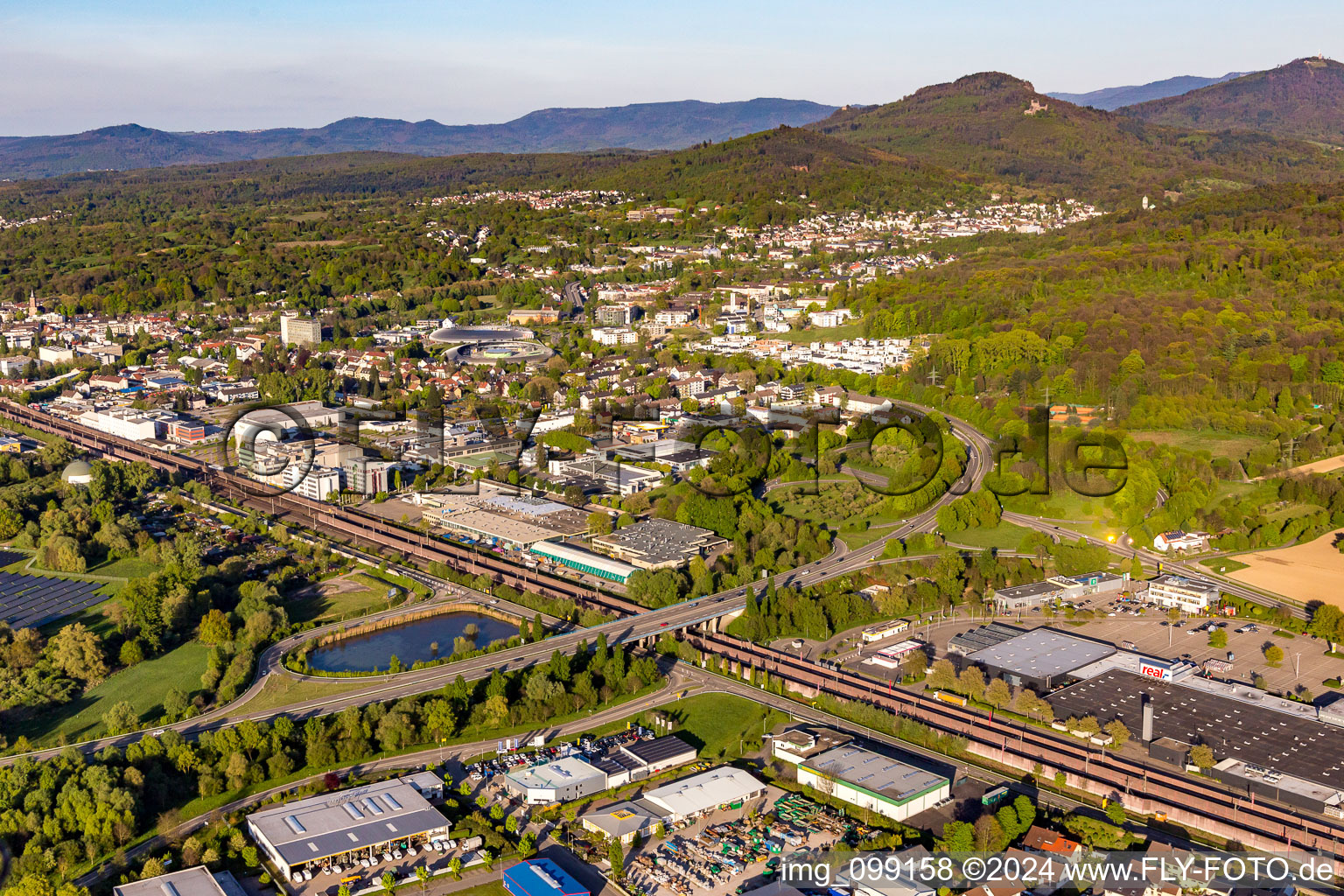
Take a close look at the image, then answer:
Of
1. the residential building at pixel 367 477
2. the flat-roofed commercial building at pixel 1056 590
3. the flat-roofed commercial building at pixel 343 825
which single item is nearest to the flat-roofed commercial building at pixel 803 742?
the flat-roofed commercial building at pixel 343 825

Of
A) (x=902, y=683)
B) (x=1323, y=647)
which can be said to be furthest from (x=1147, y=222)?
(x=902, y=683)

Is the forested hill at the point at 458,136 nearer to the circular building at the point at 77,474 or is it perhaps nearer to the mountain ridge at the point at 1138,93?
the mountain ridge at the point at 1138,93

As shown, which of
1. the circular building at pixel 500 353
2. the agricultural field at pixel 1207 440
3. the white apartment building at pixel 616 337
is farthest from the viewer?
the white apartment building at pixel 616 337

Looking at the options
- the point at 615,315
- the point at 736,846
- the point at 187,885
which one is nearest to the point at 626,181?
the point at 615,315

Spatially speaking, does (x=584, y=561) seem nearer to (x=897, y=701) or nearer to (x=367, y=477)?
(x=897, y=701)

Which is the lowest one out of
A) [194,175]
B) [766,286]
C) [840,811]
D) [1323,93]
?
[840,811]

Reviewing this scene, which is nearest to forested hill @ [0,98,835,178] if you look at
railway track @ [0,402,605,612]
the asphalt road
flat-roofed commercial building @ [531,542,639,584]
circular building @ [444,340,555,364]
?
circular building @ [444,340,555,364]

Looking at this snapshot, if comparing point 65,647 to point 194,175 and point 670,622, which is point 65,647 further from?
point 194,175
